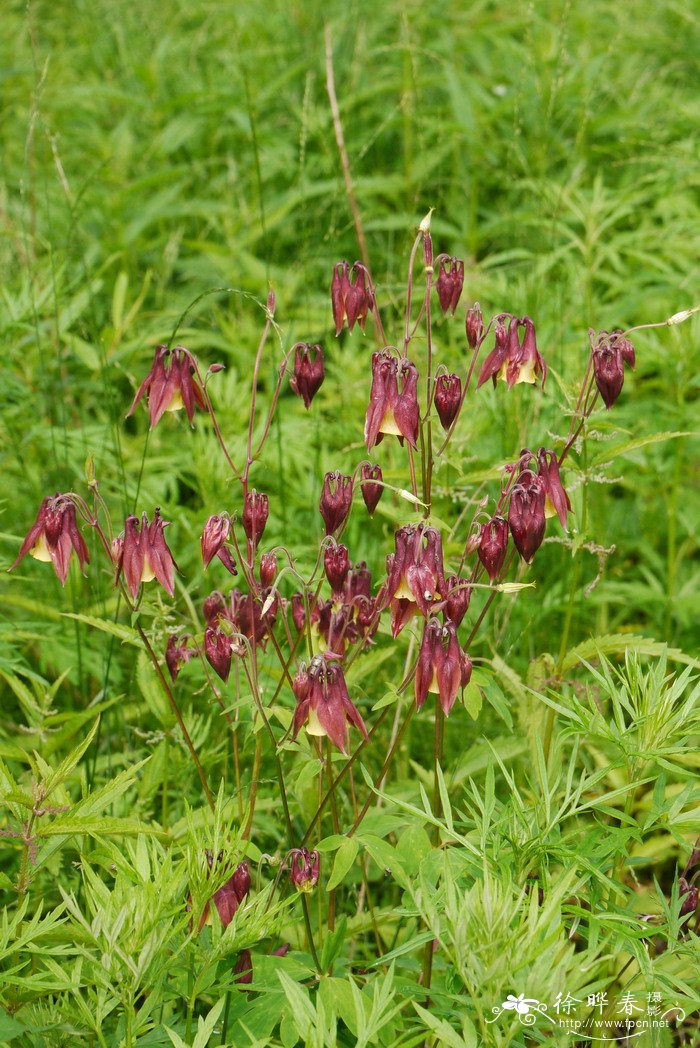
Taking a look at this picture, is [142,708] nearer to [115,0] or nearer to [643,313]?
[643,313]

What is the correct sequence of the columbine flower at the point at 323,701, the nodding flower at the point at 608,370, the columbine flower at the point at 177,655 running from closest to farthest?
the columbine flower at the point at 323,701
the nodding flower at the point at 608,370
the columbine flower at the point at 177,655

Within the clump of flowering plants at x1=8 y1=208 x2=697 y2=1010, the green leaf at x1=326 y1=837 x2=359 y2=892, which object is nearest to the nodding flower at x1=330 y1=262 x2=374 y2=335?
the clump of flowering plants at x1=8 y1=208 x2=697 y2=1010

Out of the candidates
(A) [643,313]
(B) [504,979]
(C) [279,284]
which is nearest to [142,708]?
(B) [504,979]

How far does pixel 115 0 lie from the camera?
20.6 ft

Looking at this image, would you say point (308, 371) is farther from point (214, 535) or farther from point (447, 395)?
point (214, 535)

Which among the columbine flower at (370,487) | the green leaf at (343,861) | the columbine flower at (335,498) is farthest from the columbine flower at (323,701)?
the columbine flower at (370,487)

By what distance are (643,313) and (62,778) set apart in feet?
10.0

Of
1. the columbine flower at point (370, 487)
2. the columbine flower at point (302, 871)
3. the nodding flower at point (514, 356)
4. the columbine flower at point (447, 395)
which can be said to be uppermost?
the nodding flower at point (514, 356)

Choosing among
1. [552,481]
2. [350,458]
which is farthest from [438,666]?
[350,458]

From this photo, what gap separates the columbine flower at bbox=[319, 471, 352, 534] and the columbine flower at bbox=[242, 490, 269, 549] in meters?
0.11

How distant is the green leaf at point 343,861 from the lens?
70.0 inches

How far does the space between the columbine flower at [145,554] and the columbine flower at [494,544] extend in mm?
559

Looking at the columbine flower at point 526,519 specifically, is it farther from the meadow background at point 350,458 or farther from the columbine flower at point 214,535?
the columbine flower at point 214,535

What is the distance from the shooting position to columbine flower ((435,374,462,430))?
1965mm
